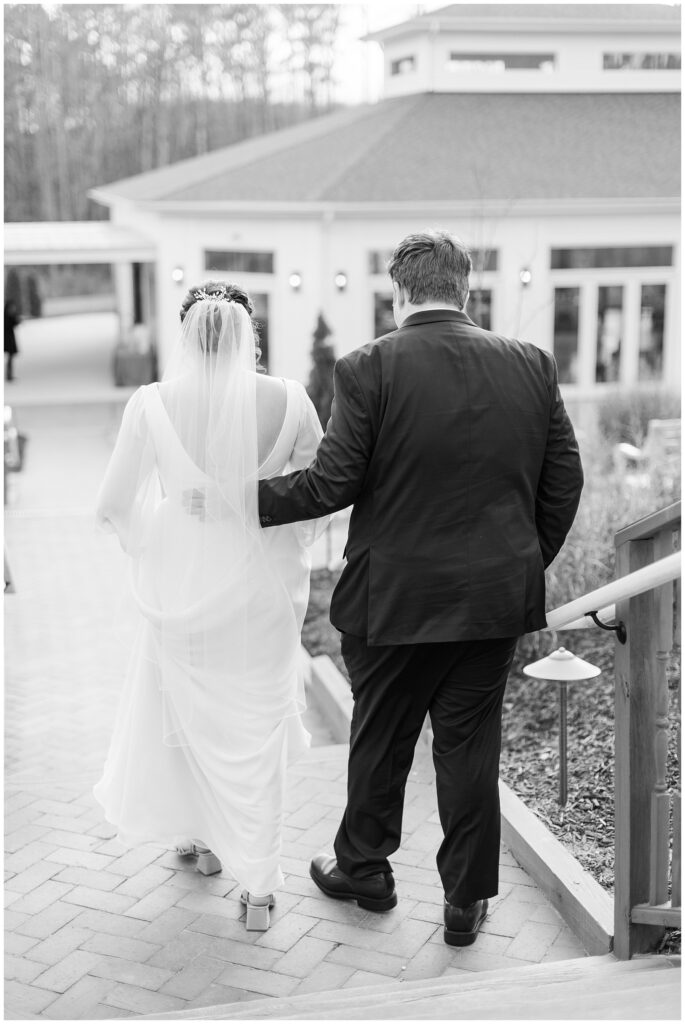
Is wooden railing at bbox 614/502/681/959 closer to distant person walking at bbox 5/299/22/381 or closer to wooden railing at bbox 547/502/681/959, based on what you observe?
wooden railing at bbox 547/502/681/959

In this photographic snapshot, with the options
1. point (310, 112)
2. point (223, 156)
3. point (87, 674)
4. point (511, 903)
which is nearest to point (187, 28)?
point (310, 112)

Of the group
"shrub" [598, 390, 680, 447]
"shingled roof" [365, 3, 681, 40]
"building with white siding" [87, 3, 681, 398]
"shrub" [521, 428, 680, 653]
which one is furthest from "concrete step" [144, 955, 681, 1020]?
"shingled roof" [365, 3, 681, 40]

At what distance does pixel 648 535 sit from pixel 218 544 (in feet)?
4.31

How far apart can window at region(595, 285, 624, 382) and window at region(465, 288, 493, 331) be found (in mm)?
1856

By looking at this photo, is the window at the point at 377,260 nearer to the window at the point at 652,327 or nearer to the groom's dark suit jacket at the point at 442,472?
the window at the point at 652,327

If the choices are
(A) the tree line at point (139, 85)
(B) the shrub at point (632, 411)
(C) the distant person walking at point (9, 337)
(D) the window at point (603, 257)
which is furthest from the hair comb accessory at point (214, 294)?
(A) the tree line at point (139, 85)

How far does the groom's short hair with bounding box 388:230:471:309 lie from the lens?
3055mm

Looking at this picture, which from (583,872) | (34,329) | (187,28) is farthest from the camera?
(187,28)

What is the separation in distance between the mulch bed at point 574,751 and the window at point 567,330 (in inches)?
541

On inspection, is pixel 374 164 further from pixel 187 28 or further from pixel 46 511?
pixel 187 28

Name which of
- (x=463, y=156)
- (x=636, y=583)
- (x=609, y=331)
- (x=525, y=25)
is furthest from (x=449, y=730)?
(x=525, y=25)

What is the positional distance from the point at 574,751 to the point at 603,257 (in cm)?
1566

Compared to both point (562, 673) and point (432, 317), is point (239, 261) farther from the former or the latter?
point (432, 317)

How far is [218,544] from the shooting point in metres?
3.40
